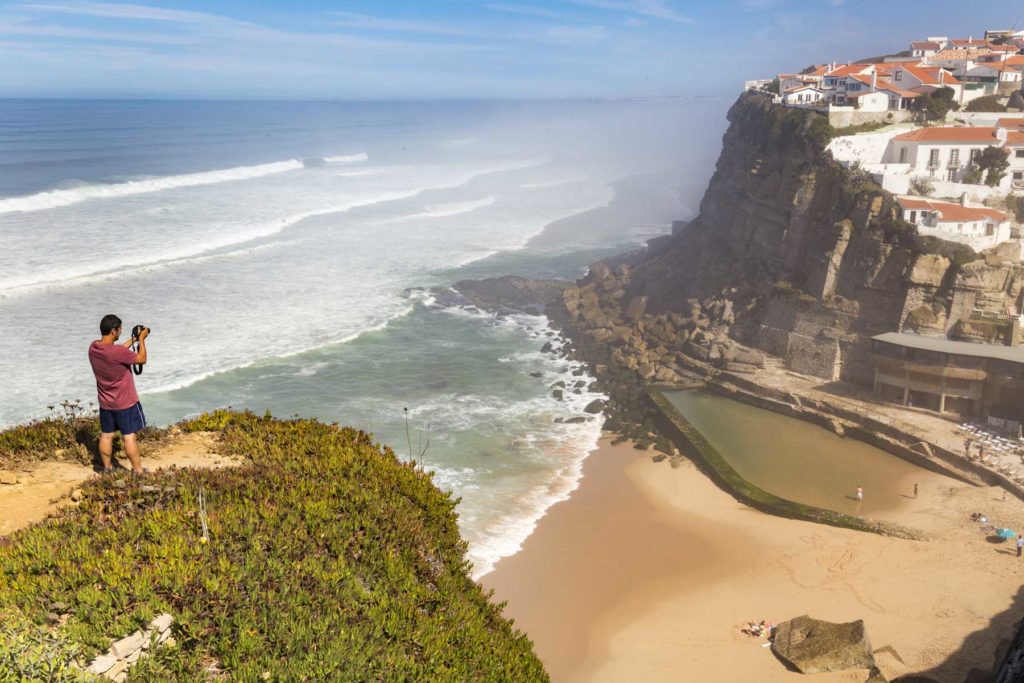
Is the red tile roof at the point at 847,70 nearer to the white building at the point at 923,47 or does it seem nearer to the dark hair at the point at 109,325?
the white building at the point at 923,47

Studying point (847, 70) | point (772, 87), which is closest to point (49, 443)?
point (847, 70)

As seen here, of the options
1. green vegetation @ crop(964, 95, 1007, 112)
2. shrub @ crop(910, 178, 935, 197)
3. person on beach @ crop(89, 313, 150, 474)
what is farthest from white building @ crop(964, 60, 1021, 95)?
person on beach @ crop(89, 313, 150, 474)

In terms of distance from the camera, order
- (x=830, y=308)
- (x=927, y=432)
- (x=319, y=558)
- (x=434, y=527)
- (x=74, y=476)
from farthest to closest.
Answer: (x=830, y=308), (x=927, y=432), (x=434, y=527), (x=74, y=476), (x=319, y=558)

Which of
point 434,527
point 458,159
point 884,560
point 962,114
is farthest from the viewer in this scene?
point 458,159

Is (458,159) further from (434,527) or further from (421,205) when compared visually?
(434,527)

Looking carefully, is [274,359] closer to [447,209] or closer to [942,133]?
[942,133]

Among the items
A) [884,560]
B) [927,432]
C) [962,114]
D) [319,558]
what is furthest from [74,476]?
[962,114]

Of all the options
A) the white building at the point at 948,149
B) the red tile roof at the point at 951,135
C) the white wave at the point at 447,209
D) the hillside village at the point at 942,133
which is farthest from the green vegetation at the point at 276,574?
the white wave at the point at 447,209
